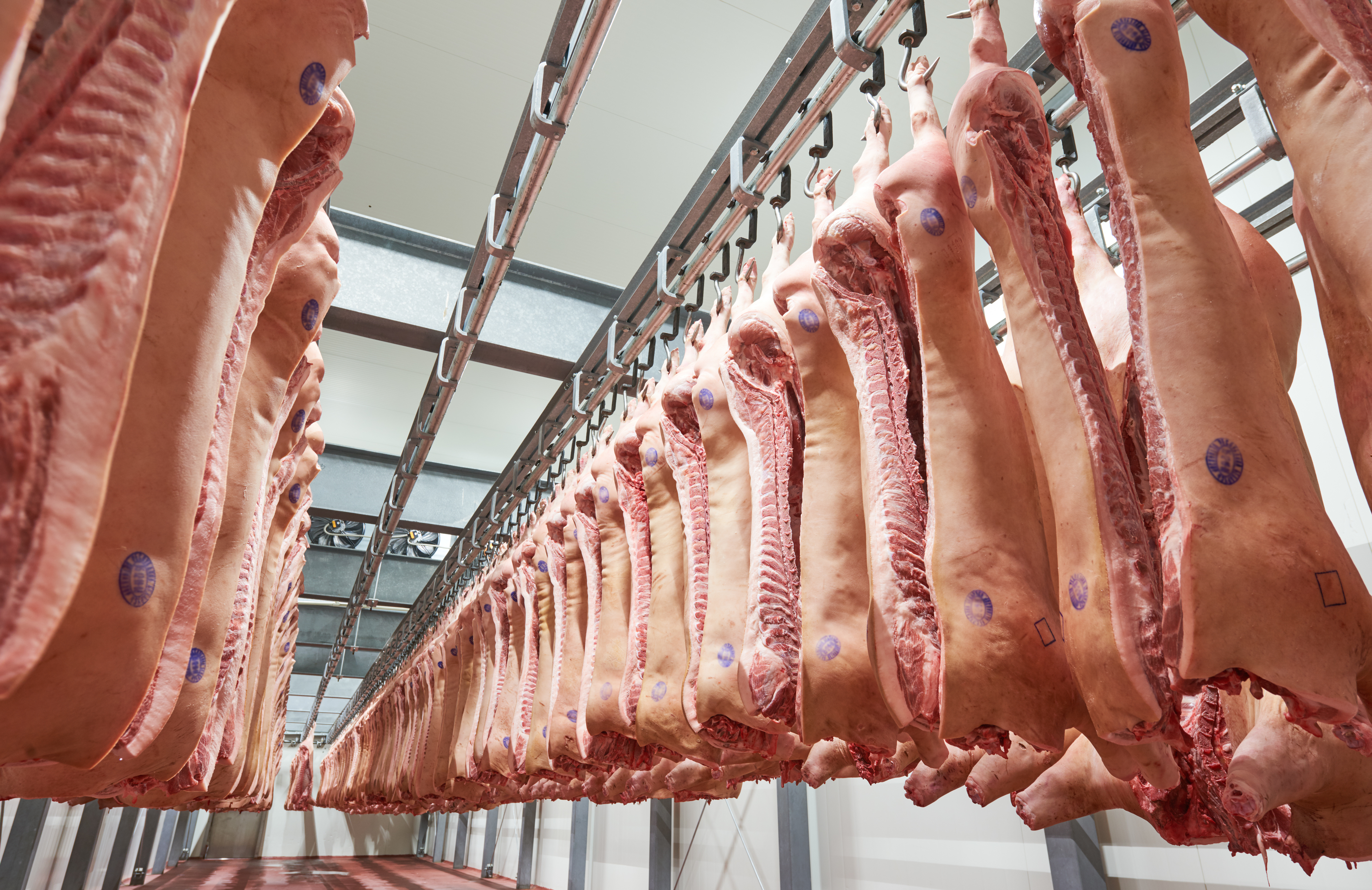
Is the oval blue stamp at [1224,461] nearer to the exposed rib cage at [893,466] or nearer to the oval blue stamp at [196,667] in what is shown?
the exposed rib cage at [893,466]

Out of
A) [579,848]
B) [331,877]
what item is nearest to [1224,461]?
[579,848]

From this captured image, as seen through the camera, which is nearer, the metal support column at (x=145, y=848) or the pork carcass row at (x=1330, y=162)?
the pork carcass row at (x=1330, y=162)

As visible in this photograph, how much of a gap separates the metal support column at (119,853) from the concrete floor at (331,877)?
5.64ft

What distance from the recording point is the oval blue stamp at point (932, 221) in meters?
1.49

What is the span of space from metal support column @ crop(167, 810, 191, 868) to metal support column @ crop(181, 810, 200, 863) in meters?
0.06

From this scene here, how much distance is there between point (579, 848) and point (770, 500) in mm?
8223

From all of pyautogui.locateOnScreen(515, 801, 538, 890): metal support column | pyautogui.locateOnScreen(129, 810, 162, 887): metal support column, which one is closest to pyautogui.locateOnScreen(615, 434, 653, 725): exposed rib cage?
pyautogui.locateOnScreen(515, 801, 538, 890): metal support column

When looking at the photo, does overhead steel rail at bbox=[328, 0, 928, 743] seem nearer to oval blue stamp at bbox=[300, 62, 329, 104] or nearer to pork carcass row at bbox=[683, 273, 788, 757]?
pork carcass row at bbox=[683, 273, 788, 757]

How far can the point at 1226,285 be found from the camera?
103cm

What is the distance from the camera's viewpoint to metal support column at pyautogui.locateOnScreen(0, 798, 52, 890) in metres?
5.06

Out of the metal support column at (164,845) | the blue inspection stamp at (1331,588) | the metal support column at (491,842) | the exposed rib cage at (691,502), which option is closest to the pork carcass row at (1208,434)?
the blue inspection stamp at (1331,588)

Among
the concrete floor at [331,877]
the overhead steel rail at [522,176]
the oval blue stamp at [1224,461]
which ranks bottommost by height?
the concrete floor at [331,877]

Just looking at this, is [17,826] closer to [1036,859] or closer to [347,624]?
[347,624]

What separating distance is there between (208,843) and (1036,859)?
89.2 feet
